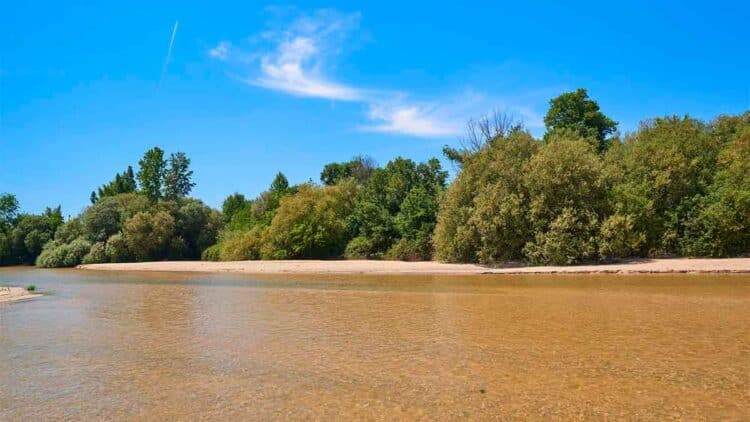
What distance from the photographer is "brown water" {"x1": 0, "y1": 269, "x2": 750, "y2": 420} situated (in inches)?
288

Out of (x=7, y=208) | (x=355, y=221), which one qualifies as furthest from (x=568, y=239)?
(x=7, y=208)

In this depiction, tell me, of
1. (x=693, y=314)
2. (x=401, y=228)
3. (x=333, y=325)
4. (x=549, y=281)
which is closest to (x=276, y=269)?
(x=401, y=228)

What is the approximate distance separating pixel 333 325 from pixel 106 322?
7.46 m

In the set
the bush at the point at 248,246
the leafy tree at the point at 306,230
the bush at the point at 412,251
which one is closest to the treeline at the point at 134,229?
the bush at the point at 248,246

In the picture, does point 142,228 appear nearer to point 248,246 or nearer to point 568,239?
point 248,246

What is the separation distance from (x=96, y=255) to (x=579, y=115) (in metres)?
56.6

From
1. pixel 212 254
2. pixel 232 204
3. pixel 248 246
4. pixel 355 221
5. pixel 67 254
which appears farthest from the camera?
pixel 232 204

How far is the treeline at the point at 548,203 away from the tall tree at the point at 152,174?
1782cm

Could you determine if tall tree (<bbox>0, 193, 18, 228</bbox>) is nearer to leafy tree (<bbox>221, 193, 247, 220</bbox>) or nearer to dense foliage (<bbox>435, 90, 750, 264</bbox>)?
leafy tree (<bbox>221, 193, 247, 220</bbox>)

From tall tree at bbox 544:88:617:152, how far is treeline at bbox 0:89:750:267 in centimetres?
11

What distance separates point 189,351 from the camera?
11.4 metres

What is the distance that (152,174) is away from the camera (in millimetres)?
69500

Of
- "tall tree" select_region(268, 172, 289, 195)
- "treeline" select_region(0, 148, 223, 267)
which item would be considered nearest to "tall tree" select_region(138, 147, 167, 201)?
"treeline" select_region(0, 148, 223, 267)

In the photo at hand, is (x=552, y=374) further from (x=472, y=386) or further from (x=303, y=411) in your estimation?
(x=303, y=411)
